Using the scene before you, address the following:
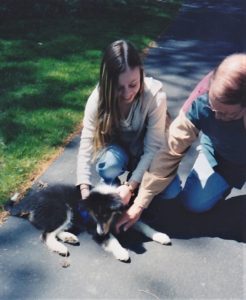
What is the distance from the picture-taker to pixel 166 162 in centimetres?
313

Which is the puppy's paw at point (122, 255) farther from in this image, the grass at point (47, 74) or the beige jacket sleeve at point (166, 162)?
the grass at point (47, 74)

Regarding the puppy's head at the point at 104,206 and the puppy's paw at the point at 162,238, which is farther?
the puppy's paw at the point at 162,238

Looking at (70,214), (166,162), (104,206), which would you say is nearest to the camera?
(104,206)

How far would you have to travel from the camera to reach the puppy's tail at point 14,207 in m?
3.42

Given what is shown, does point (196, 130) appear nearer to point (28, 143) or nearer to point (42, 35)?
point (28, 143)

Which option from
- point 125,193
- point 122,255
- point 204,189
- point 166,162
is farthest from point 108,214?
point 204,189

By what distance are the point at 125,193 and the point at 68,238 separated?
511mm

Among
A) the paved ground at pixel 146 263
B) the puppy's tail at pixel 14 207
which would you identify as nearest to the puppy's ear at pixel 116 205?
the paved ground at pixel 146 263

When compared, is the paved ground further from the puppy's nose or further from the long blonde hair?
the long blonde hair

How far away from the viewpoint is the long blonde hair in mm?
2812

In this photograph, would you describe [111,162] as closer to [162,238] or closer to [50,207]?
[50,207]

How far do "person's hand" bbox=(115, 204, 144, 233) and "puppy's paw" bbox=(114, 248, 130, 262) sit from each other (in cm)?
17

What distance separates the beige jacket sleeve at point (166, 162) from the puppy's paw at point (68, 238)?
0.50 metres

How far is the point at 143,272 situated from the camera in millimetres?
2914
